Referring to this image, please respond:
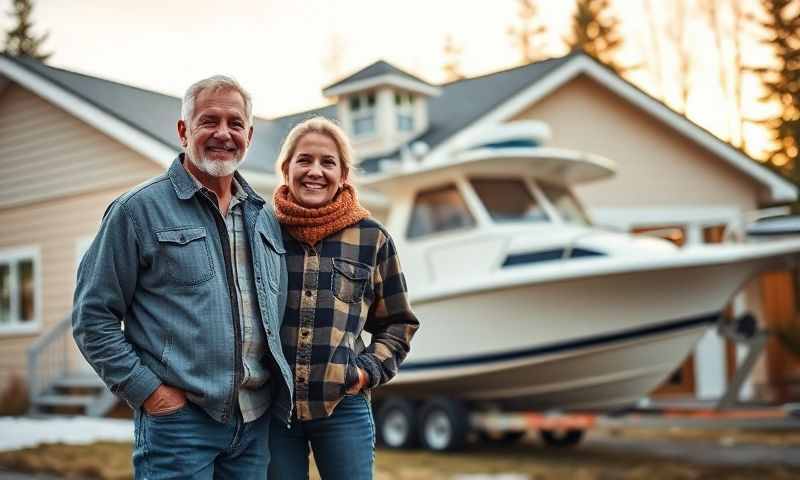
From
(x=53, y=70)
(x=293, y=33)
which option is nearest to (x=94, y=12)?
(x=53, y=70)

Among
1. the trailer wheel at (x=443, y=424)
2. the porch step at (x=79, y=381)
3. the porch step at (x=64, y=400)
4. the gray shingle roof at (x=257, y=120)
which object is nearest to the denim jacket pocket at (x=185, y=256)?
the trailer wheel at (x=443, y=424)

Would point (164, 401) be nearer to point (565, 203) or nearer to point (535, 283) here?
point (535, 283)

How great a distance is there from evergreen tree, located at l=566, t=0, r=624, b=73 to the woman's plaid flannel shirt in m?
33.7

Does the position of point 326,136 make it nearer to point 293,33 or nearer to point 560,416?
point 560,416

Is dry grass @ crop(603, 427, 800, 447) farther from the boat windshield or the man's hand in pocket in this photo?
the man's hand in pocket

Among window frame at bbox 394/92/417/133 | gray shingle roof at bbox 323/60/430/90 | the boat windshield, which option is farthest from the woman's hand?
window frame at bbox 394/92/417/133

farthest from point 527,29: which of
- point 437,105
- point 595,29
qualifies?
point 437,105

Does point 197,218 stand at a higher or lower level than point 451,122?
lower

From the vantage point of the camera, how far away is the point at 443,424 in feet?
28.7

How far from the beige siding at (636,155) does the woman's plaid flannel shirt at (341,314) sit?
1118cm

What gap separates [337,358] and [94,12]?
1337 centimetres

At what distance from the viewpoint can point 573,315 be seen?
311 inches

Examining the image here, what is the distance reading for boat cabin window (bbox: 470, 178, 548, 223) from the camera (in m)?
8.69

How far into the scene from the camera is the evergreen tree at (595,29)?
35.5 metres
